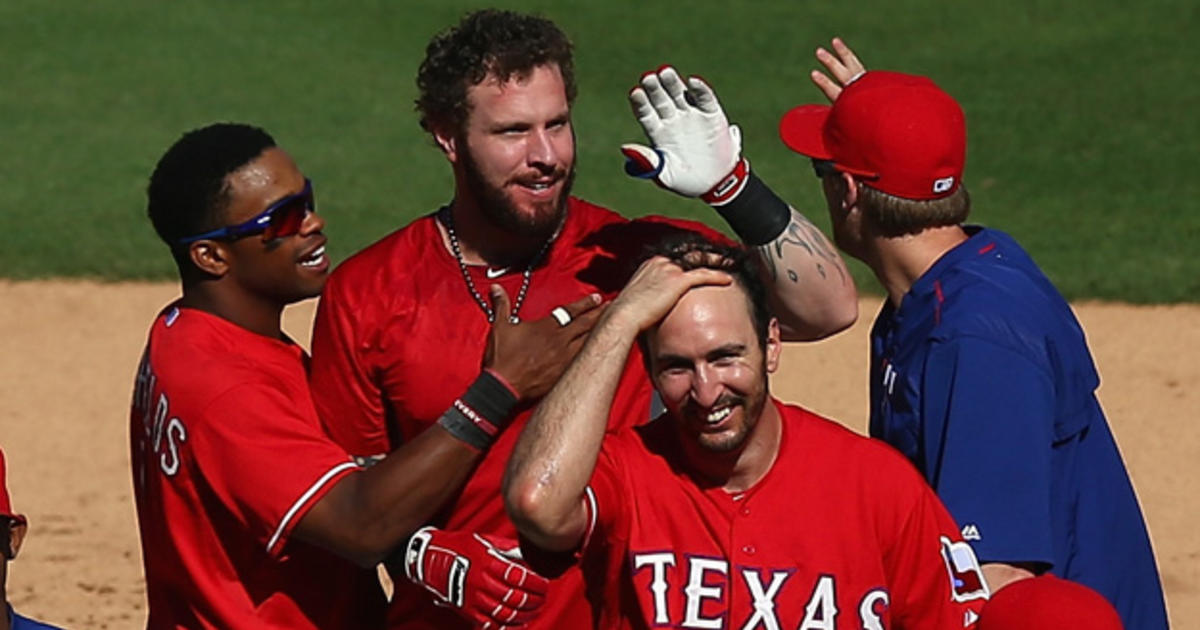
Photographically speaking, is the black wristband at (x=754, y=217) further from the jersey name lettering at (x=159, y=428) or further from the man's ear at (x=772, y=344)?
the jersey name lettering at (x=159, y=428)

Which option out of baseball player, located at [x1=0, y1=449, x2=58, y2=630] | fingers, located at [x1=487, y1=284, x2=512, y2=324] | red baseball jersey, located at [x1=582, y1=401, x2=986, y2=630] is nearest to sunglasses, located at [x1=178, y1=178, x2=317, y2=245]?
fingers, located at [x1=487, y1=284, x2=512, y2=324]

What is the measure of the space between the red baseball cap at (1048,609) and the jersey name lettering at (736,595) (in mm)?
294

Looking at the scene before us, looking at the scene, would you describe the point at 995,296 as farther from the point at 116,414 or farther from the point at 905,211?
the point at 116,414

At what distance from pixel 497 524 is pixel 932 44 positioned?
12.8 metres

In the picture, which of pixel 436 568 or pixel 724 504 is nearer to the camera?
pixel 724 504

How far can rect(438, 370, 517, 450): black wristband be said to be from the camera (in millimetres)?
4422

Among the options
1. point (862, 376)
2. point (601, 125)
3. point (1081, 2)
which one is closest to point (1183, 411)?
point (862, 376)

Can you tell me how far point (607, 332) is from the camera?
4.05 m

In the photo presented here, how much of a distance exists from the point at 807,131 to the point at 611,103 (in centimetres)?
1073

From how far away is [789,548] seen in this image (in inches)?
160

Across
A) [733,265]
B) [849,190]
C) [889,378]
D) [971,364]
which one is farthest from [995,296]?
[733,265]

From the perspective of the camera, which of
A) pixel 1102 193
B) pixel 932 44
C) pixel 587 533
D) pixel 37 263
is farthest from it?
pixel 932 44

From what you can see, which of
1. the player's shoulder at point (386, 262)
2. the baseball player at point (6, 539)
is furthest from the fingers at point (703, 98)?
the baseball player at point (6, 539)

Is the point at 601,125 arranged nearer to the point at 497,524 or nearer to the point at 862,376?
the point at 862,376
